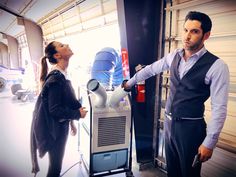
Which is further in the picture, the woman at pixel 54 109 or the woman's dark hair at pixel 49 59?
the woman's dark hair at pixel 49 59

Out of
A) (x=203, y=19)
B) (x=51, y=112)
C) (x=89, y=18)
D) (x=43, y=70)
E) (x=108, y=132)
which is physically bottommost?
(x=108, y=132)

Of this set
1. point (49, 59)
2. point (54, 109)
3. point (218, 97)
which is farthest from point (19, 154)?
point (218, 97)

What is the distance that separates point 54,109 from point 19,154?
1.56 metres

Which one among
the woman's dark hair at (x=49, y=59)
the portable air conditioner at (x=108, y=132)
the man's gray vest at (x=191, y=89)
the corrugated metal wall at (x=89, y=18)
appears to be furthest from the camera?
the corrugated metal wall at (x=89, y=18)

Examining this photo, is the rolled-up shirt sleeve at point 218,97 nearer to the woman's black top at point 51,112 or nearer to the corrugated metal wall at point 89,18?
the woman's black top at point 51,112

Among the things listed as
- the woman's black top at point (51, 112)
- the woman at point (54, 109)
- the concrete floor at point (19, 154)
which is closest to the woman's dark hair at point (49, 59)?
the woman at point (54, 109)

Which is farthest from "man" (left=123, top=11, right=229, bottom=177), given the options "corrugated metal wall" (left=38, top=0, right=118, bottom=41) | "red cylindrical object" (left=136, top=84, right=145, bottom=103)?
"corrugated metal wall" (left=38, top=0, right=118, bottom=41)

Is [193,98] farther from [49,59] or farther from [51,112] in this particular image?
[49,59]

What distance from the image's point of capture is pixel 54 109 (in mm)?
1562

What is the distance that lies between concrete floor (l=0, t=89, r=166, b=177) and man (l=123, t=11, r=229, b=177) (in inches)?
45.5

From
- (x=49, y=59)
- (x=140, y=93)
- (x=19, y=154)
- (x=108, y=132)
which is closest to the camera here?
(x=49, y=59)

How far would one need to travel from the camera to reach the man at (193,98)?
1.26 meters

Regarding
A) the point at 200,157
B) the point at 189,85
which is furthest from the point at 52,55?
the point at 200,157

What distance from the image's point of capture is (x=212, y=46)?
2.05 metres
